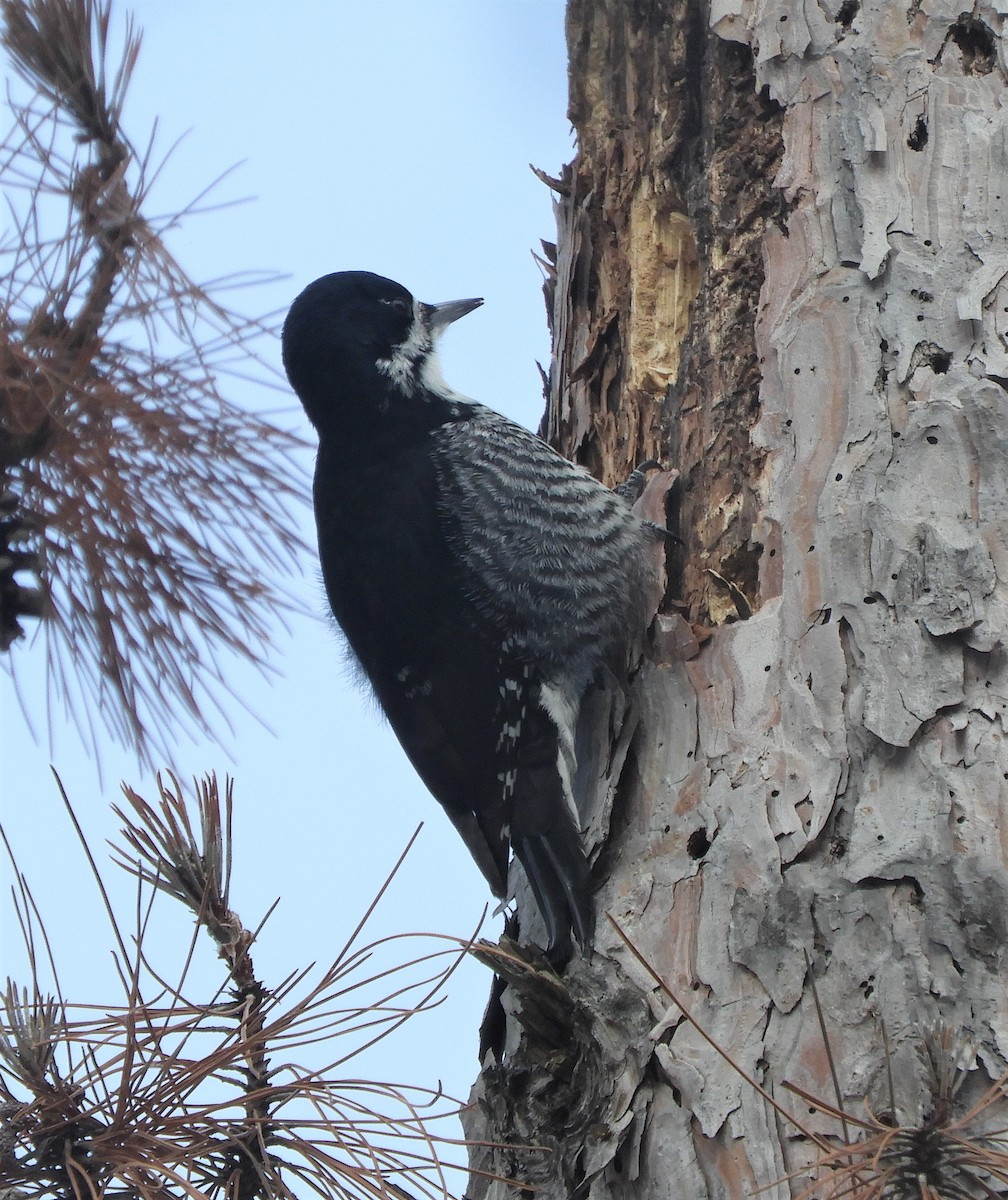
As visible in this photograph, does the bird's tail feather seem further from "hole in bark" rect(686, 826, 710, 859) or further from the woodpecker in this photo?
"hole in bark" rect(686, 826, 710, 859)

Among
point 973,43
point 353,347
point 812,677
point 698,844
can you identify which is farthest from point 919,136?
point 353,347

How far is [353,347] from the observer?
340cm

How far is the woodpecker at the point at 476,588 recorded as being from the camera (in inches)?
105

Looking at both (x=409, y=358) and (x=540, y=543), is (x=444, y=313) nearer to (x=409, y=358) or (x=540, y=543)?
(x=409, y=358)

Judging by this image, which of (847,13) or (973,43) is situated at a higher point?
(847,13)

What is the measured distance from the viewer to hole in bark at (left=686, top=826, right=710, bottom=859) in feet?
6.78

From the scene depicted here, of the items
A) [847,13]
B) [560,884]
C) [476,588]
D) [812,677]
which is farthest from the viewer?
[476,588]

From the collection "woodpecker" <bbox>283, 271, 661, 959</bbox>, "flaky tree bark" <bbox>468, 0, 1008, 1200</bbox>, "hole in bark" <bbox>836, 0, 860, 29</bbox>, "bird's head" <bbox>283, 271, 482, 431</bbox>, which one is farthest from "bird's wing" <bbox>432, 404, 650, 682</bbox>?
"hole in bark" <bbox>836, 0, 860, 29</bbox>

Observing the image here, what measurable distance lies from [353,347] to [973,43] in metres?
1.59

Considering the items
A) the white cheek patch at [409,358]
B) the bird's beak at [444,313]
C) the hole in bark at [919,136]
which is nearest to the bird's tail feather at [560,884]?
the hole in bark at [919,136]

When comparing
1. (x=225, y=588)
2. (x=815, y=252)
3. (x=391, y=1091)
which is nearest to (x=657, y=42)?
(x=815, y=252)

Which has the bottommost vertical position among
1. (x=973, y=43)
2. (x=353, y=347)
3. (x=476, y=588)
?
(x=476, y=588)

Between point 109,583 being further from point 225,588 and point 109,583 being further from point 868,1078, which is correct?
point 868,1078

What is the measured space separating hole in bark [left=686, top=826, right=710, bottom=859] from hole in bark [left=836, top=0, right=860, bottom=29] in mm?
1433
